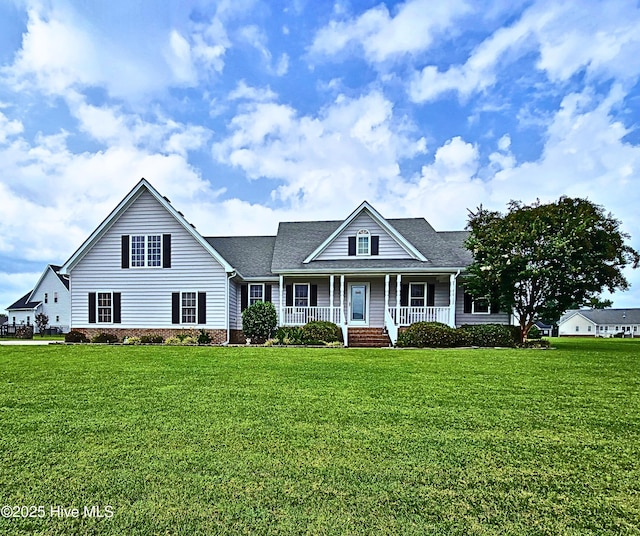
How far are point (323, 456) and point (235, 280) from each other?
17.2 m

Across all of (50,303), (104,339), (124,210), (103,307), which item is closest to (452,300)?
(104,339)

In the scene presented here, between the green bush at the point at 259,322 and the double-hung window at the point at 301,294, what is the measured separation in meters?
2.16

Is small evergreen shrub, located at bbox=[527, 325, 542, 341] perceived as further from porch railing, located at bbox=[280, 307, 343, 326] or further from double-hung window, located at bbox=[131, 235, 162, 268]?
double-hung window, located at bbox=[131, 235, 162, 268]

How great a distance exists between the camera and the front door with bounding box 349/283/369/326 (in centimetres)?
2050

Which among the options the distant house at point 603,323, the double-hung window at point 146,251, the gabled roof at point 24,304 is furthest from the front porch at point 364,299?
the distant house at point 603,323

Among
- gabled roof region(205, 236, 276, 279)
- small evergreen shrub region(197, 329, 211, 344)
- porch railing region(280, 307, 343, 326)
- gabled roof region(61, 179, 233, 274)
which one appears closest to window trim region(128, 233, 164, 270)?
gabled roof region(61, 179, 233, 274)

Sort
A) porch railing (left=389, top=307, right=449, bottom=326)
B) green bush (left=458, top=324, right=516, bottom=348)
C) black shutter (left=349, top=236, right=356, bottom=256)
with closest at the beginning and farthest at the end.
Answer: green bush (left=458, top=324, right=516, bottom=348)
porch railing (left=389, top=307, right=449, bottom=326)
black shutter (left=349, top=236, right=356, bottom=256)

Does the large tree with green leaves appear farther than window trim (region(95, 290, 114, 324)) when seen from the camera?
No

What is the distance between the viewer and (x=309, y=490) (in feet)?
10.9

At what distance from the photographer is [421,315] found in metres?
19.1

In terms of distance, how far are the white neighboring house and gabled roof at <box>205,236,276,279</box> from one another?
26.4m

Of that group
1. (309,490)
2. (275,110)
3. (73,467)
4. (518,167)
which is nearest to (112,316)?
(275,110)

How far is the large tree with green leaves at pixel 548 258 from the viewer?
16391 millimetres

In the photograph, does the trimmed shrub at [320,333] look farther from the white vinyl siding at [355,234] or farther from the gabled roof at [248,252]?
the gabled roof at [248,252]
